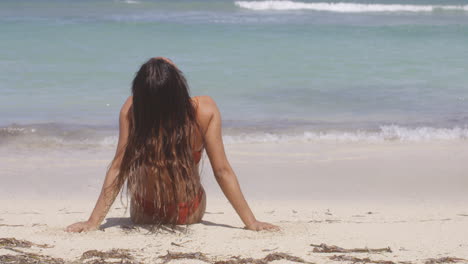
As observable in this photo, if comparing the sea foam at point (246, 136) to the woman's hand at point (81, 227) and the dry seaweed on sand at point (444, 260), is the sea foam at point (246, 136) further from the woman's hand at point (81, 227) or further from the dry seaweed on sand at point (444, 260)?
→ the dry seaweed on sand at point (444, 260)

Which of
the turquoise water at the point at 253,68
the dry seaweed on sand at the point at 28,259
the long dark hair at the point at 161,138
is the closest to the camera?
the dry seaweed on sand at the point at 28,259

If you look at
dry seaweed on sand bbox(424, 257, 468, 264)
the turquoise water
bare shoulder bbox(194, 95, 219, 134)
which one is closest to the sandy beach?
dry seaweed on sand bbox(424, 257, 468, 264)

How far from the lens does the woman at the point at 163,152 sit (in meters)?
3.01

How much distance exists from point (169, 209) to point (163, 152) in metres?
0.30

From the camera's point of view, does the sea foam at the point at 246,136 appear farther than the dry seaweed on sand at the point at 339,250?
Yes

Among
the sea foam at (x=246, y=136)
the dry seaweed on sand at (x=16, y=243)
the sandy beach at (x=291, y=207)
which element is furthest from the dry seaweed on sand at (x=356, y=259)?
the sea foam at (x=246, y=136)

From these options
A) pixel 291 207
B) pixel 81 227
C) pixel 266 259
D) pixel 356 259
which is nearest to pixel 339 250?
pixel 356 259

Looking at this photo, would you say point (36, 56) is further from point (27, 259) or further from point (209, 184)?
point (27, 259)

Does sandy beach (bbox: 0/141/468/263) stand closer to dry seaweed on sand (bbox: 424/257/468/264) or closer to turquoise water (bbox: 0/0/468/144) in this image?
dry seaweed on sand (bbox: 424/257/468/264)

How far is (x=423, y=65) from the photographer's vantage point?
9984 millimetres

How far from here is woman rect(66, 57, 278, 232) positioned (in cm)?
301

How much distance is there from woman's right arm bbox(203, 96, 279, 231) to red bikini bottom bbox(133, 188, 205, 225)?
0.19 m

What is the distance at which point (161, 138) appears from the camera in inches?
122

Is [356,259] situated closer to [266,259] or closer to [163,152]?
[266,259]
